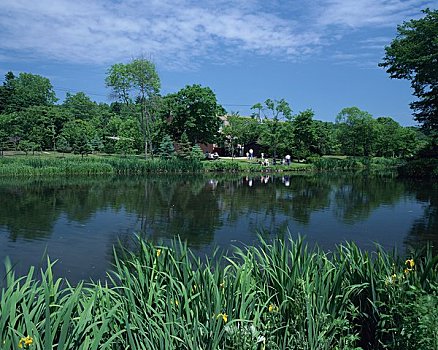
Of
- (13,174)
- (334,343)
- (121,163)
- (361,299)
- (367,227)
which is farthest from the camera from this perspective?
(121,163)

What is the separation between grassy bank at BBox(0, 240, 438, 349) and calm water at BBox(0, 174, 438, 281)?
6.02ft

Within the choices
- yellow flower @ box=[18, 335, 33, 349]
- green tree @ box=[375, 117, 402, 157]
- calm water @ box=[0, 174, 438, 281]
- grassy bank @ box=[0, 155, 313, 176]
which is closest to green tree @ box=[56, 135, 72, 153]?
grassy bank @ box=[0, 155, 313, 176]

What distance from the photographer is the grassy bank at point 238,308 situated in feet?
9.77

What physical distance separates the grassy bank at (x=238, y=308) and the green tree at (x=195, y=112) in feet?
133

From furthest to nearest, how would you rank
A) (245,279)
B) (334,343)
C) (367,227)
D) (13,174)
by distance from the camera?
(13,174) < (367,227) < (334,343) < (245,279)

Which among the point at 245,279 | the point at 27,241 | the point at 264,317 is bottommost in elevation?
the point at 27,241

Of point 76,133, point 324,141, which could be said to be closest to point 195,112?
point 76,133

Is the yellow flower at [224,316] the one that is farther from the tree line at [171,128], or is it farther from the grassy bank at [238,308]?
the tree line at [171,128]

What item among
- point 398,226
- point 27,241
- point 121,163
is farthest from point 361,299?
point 121,163

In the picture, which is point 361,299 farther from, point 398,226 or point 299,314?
point 398,226

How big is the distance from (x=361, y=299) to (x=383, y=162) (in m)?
53.4

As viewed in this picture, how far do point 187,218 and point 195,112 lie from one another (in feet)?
102

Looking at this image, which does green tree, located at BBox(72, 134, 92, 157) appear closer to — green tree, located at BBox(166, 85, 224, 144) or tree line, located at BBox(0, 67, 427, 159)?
tree line, located at BBox(0, 67, 427, 159)

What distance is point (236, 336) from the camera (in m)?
3.05
